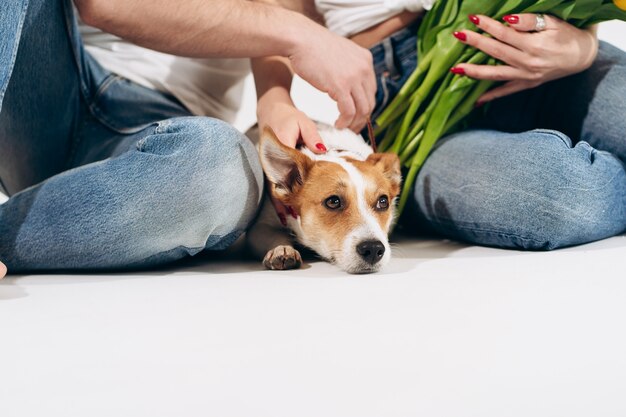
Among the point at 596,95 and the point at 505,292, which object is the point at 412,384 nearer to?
the point at 505,292

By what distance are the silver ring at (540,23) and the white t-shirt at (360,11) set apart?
26 centimetres

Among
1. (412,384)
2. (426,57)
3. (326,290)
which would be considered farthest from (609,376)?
(426,57)

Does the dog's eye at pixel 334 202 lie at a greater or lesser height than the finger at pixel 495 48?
lesser

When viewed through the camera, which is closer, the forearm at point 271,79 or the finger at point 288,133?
the finger at point 288,133

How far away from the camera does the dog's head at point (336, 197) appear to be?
1465 millimetres

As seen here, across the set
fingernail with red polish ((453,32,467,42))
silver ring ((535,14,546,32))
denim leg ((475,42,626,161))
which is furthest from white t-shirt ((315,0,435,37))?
denim leg ((475,42,626,161))

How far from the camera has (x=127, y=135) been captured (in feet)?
5.27

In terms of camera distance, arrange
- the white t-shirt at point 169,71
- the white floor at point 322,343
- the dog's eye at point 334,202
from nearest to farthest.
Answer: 1. the white floor at point 322,343
2. the dog's eye at point 334,202
3. the white t-shirt at point 169,71

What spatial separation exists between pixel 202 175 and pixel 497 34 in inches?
30.9

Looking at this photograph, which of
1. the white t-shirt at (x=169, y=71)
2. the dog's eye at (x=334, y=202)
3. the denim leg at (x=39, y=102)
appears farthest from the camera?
the white t-shirt at (x=169, y=71)

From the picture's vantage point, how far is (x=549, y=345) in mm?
936

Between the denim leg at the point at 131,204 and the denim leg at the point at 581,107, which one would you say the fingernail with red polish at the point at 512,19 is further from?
the denim leg at the point at 131,204

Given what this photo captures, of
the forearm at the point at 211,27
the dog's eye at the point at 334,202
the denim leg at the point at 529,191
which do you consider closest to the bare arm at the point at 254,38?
the forearm at the point at 211,27

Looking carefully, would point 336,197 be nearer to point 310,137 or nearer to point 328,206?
point 328,206
